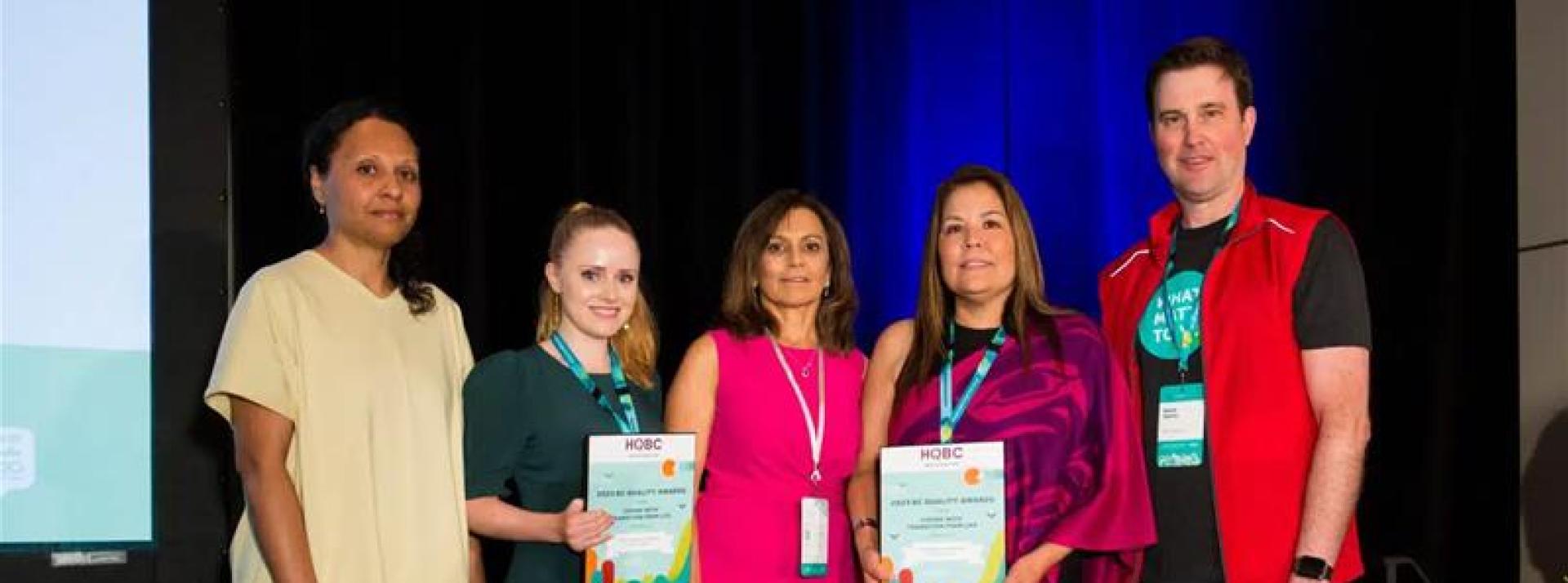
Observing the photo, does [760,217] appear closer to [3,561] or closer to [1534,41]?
[3,561]

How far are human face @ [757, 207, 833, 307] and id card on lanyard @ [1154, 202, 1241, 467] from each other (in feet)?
2.72

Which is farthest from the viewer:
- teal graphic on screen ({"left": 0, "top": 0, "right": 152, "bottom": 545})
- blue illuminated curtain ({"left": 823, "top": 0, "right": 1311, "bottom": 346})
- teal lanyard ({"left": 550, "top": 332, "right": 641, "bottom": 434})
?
blue illuminated curtain ({"left": 823, "top": 0, "right": 1311, "bottom": 346})

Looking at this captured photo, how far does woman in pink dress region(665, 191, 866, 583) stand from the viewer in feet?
11.4

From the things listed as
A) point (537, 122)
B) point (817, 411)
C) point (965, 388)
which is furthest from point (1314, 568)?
point (537, 122)

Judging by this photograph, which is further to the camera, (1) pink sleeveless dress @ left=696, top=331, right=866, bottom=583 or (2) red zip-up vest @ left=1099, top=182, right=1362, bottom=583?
(1) pink sleeveless dress @ left=696, top=331, right=866, bottom=583

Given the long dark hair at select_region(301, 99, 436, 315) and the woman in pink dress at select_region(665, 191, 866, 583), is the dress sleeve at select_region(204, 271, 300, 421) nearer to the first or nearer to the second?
the long dark hair at select_region(301, 99, 436, 315)

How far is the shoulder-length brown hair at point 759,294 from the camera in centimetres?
366

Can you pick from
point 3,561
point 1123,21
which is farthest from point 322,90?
point 1123,21

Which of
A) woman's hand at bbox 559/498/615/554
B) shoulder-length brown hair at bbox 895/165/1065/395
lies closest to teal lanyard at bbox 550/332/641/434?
woman's hand at bbox 559/498/615/554

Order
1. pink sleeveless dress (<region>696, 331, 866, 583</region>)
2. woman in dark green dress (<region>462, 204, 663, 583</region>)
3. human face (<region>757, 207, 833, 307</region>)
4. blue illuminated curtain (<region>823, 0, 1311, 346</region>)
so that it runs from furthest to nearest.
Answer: blue illuminated curtain (<region>823, 0, 1311, 346</region>), human face (<region>757, 207, 833, 307</region>), pink sleeveless dress (<region>696, 331, 866, 583</region>), woman in dark green dress (<region>462, 204, 663, 583</region>)

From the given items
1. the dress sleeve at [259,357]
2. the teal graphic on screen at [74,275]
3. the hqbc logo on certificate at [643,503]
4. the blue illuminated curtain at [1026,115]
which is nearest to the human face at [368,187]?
the dress sleeve at [259,357]

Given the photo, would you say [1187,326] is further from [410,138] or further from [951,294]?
[410,138]

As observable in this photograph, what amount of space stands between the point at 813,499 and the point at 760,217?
66 cm

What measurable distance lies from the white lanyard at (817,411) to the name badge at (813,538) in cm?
9
